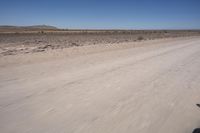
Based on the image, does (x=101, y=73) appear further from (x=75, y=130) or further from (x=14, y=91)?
(x=75, y=130)

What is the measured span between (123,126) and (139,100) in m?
1.42

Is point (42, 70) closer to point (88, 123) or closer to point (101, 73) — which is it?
point (101, 73)

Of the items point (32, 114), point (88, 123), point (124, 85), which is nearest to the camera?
point (88, 123)

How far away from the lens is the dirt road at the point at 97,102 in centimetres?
341

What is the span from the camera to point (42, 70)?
769cm

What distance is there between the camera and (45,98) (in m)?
4.63

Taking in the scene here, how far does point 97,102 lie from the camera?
4.50 metres

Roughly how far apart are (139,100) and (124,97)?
400 mm

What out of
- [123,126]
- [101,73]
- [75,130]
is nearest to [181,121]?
[123,126]

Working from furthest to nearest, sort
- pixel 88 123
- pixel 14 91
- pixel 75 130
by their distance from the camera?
pixel 14 91, pixel 88 123, pixel 75 130

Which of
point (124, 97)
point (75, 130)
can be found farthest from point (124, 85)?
point (75, 130)

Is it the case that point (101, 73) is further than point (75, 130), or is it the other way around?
point (101, 73)

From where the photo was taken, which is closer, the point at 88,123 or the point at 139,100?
the point at 88,123

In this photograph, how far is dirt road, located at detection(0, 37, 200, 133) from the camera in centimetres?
341
